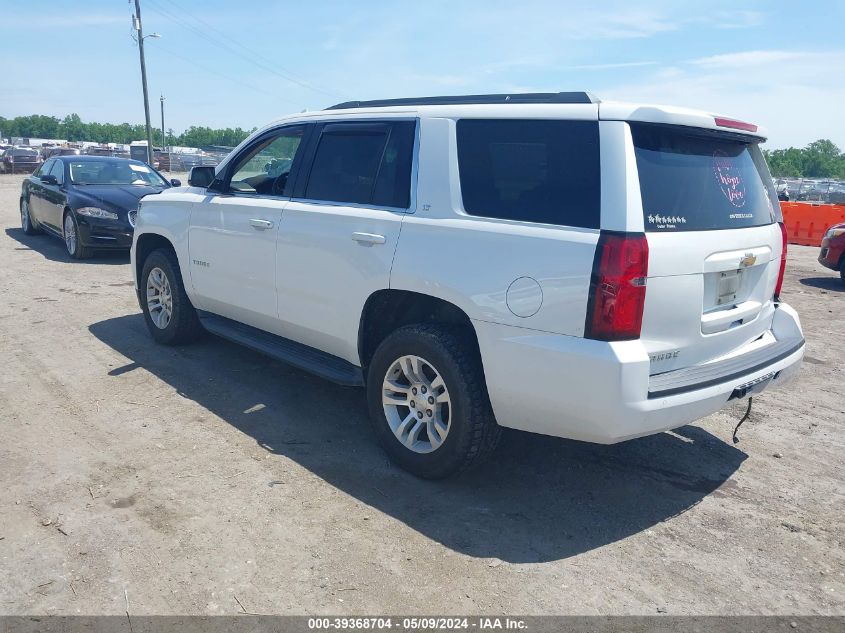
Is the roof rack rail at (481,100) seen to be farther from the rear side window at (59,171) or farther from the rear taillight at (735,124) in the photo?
the rear side window at (59,171)

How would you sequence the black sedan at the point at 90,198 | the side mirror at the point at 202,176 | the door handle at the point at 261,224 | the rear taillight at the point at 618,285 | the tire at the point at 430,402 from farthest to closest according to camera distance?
the black sedan at the point at 90,198 → the side mirror at the point at 202,176 → the door handle at the point at 261,224 → the tire at the point at 430,402 → the rear taillight at the point at 618,285

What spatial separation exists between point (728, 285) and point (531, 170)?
48.1 inches

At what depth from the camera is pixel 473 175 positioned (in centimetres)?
389

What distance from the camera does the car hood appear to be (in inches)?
419

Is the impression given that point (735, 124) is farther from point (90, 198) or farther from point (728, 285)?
point (90, 198)

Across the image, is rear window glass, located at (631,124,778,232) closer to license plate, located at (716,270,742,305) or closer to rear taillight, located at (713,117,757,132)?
rear taillight, located at (713,117,757,132)

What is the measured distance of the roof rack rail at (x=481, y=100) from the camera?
3605 mm

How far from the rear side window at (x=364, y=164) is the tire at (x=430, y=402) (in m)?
0.86

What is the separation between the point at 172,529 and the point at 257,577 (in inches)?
24.8

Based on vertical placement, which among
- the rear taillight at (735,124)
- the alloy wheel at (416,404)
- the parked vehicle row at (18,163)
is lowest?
the parked vehicle row at (18,163)

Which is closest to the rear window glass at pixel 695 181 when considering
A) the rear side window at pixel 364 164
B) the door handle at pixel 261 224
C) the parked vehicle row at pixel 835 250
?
the rear side window at pixel 364 164

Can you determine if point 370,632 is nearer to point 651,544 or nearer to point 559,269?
point 651,544

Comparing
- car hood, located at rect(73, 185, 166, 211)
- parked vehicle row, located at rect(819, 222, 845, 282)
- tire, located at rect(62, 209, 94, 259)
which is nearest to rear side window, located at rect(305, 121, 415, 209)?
car hood, located at rect(73, 185, 166, 211)

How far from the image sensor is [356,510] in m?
3.76
